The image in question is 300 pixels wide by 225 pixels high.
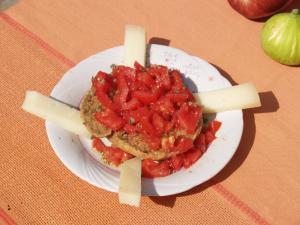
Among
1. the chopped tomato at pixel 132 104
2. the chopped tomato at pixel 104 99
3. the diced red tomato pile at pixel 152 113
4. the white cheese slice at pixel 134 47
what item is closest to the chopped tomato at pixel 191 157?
the diced red tomato pile at pixel 152 113

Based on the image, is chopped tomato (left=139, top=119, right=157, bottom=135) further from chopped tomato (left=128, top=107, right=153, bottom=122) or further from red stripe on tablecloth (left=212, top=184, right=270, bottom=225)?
red stripe on tablecloth (left=212, top=184, right=270, bottom=225)

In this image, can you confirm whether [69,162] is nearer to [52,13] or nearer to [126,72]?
[126,72]

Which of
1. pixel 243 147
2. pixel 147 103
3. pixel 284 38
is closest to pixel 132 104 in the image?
pixel 147 103

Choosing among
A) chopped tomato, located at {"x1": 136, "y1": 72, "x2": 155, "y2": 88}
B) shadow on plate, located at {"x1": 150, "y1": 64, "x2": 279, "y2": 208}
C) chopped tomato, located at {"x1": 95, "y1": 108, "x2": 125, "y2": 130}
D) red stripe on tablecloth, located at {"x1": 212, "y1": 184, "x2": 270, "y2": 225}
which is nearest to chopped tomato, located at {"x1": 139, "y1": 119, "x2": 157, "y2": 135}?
chopped tomato, located at {"x1": 95, "y1": 108, "x2": 125, "y2": 130}

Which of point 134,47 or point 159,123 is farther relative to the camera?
point 134,47

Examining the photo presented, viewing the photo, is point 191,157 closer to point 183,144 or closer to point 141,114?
point 183,144

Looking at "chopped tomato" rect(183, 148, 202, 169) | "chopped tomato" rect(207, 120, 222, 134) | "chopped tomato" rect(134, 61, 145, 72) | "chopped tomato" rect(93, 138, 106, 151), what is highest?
"chopped tomato" rect(134, 61, 145, 72)
